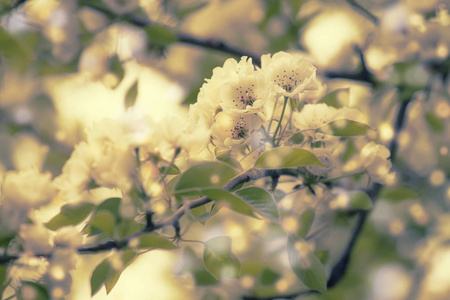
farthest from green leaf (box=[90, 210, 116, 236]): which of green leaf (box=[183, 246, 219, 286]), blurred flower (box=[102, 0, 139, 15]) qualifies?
blurred flower (box=[102, 0, 139, 15])

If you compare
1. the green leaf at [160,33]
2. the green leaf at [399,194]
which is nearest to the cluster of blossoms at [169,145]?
the green leaf at [160,33]

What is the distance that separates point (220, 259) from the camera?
1.44ft

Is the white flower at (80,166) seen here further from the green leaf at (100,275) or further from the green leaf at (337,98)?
the green leaf at (337,98)

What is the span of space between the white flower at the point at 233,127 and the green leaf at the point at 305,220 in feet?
0.95

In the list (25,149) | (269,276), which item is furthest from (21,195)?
(25,149)

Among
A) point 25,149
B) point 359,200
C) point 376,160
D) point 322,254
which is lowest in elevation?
point 25,149

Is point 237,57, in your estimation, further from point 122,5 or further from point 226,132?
point 226,132

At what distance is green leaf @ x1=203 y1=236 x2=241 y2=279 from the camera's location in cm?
43

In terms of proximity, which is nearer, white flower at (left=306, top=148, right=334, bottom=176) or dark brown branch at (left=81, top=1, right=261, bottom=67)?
white flower at (left=306, top=148, right=334, bottom=176)

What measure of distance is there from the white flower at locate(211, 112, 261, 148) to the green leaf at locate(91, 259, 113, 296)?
0.17 metres

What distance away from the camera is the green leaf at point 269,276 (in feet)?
2.57

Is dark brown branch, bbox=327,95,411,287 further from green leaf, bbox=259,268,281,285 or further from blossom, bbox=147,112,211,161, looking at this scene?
blossom, bbox=147,112,211,161

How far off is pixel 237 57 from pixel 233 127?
513mm

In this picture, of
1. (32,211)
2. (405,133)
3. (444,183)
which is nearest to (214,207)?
(32,211)
